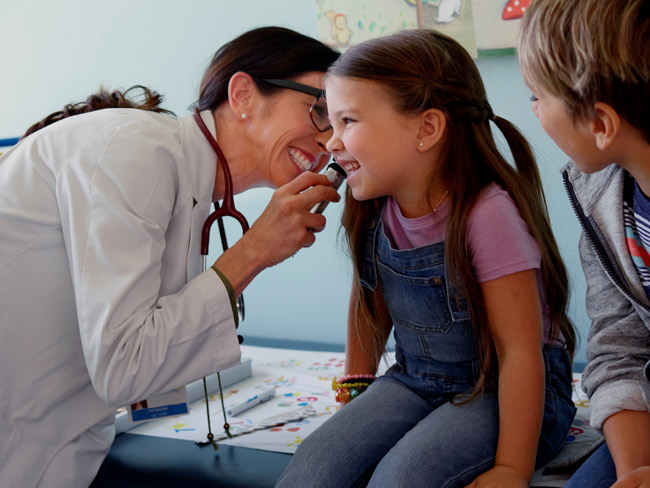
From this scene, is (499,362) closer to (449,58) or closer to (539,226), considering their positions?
(539,226)

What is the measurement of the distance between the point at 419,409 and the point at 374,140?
502mm

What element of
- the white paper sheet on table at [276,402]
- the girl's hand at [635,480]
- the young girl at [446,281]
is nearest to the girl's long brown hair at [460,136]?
the young girl at [446,281]

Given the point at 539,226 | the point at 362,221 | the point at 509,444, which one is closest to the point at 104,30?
the point at 362,221

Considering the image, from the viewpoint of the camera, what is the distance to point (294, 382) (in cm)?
187

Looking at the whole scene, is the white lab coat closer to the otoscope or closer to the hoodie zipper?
the otoscope

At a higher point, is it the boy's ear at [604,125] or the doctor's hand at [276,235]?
the boy's ear at [604,125]

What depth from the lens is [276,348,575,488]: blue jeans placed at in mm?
1096

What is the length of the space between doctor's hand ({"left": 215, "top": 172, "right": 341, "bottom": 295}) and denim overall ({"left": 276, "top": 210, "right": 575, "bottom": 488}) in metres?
0.17

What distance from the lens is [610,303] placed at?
1.13 m

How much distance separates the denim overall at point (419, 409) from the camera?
1114 mm

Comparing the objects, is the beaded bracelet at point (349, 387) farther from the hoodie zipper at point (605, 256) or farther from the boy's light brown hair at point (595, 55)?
the boy's light brown hair at point (595, 55)

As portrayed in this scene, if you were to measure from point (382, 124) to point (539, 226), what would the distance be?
34 cm

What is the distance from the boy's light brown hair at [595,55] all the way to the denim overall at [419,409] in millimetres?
416

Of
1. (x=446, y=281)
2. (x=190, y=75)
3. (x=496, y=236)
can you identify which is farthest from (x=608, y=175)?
(x=190, y=75)
